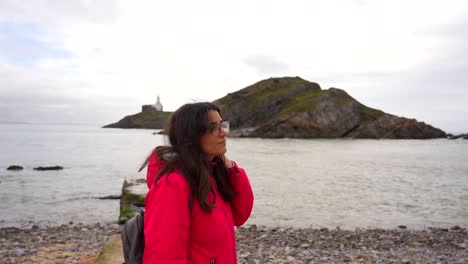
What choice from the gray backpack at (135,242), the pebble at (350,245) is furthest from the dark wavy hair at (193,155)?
the pebble at (350,245)

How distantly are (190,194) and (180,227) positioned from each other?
0.70ft

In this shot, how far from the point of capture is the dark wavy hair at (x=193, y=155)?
8.99 ft

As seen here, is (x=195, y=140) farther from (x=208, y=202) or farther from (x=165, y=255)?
(x=165, y=255)

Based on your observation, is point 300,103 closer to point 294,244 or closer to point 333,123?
point 333,123

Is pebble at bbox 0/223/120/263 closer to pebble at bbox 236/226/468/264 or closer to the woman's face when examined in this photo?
pebble at bbox 236/226/468/264

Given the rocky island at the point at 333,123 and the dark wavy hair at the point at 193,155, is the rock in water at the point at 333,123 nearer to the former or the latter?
the rocky island at the point at 333,123

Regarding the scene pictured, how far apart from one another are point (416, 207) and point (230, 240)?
2149 centimetres

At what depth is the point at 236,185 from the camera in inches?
131

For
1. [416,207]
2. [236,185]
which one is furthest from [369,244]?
[236,185]

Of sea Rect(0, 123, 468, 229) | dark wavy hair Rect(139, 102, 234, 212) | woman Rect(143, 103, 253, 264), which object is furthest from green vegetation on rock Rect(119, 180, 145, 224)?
woman Rect(143, 103, 253, 264)

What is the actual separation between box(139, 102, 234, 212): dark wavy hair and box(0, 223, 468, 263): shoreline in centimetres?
817

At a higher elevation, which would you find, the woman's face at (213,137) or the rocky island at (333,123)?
the rocky island at (333,123)

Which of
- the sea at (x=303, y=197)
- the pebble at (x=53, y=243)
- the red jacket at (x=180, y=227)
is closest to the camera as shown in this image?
the red jacket at (x=180, y=227)

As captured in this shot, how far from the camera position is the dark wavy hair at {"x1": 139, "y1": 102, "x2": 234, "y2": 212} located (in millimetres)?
2740
